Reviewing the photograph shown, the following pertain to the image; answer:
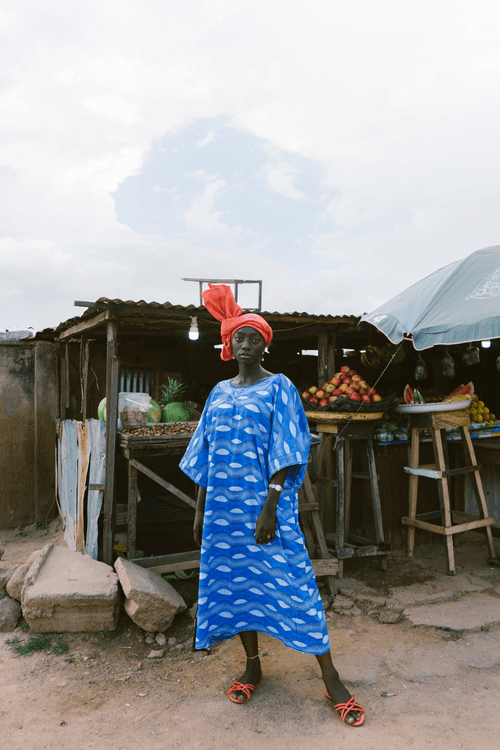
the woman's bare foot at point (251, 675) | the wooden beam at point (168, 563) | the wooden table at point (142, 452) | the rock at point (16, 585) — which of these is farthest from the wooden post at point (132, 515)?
the woman's bare foot at point (251, 675)

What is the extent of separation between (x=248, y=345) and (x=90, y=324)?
288 cm

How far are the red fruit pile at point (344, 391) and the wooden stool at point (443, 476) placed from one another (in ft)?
2.22

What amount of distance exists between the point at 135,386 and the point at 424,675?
17.0ft

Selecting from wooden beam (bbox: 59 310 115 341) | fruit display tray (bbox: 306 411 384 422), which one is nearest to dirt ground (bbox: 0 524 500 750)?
fruit display tray (bbox: 306 411 384 422)

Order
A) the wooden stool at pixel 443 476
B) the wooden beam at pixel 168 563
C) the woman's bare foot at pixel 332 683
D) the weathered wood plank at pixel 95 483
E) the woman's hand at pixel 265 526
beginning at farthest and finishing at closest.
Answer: the wooden stool at pixel 443 476 → the weathered wood plank at pixel 95 483 → the wooden beam at pixel 168 563 → the woman's bare foot at pixel 332 683 → the woman's hand at pixel 265 526

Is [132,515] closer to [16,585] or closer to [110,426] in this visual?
[110,426]

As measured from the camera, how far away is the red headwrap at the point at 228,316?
110 inches

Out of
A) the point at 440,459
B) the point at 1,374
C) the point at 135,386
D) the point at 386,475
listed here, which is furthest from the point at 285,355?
the point at 1,374

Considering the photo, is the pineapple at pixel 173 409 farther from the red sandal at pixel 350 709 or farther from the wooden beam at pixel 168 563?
the red sandal at pixel 350 709

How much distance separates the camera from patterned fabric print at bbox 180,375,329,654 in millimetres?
2664

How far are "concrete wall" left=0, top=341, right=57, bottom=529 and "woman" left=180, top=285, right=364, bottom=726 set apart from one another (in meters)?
4.94

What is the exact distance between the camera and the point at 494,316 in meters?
3.62

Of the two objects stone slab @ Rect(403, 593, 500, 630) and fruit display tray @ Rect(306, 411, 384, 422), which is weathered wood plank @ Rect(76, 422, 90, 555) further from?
stone slab @ Rect(403, 593, 500, 630)

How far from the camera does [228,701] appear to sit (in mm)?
2883
